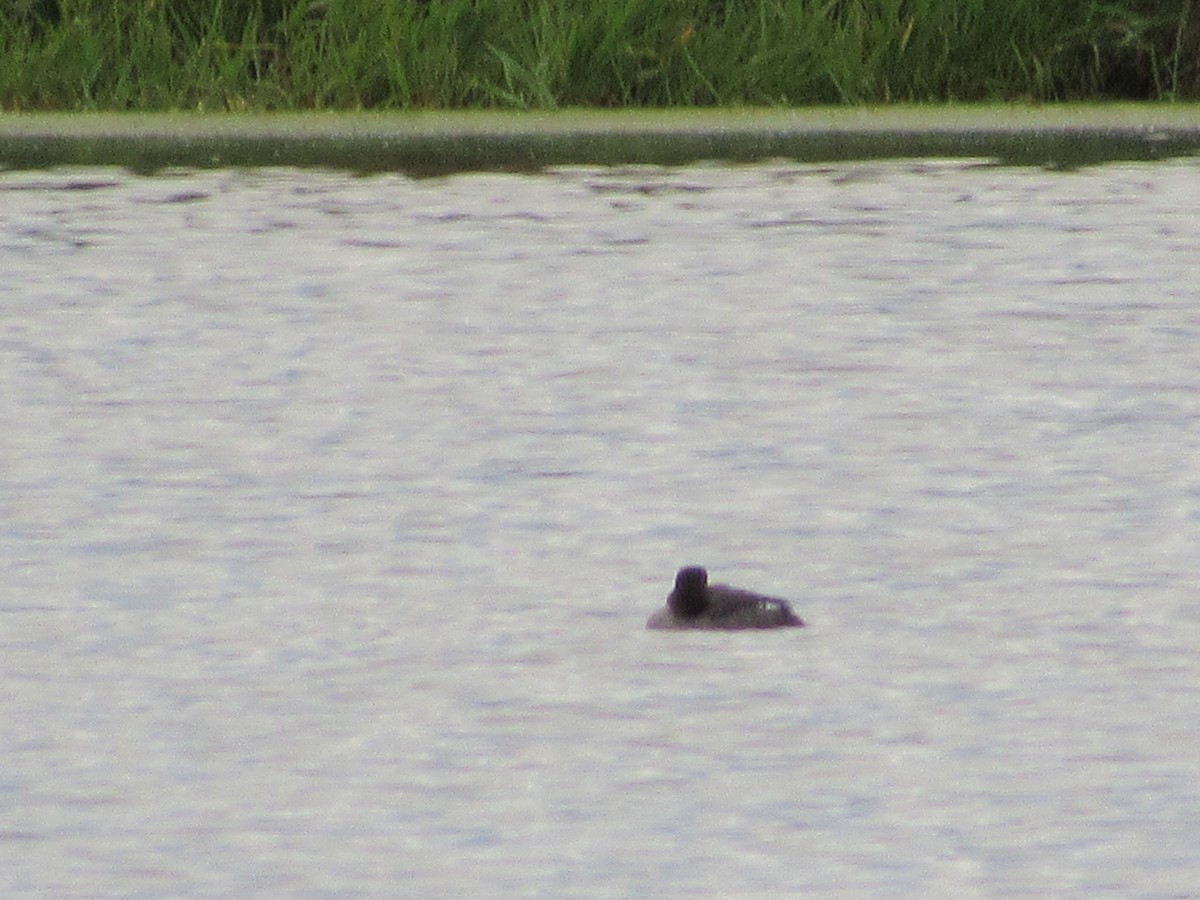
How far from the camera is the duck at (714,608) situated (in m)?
6.49

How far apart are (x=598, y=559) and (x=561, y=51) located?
977 centimetres

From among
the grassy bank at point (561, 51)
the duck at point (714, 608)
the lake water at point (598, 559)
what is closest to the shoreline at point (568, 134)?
the grassy bank at point (561, 51)

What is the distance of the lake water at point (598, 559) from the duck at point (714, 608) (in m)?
0.04

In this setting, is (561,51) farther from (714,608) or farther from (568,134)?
(714,608)

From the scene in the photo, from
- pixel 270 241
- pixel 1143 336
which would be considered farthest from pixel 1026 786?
pixel 270 241

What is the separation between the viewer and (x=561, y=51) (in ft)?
55.4

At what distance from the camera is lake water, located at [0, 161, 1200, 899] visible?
17.1 feet

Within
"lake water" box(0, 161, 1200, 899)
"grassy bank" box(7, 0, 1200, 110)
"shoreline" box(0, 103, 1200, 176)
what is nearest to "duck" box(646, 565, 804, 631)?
"lake water" box(0, 161, 1200, 899)

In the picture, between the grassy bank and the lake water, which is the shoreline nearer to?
the grassy bank

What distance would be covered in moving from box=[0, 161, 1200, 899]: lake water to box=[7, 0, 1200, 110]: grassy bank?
10.7 ft

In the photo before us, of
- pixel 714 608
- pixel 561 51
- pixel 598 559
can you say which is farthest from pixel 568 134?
pixel 714 608

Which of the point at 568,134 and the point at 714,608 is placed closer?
the point at 714,608

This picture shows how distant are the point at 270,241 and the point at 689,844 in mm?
8633

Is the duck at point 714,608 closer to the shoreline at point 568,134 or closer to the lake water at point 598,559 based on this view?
the lake water at point 598,559
